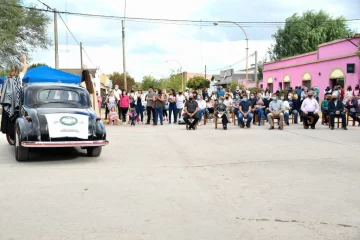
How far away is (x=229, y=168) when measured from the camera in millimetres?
8453

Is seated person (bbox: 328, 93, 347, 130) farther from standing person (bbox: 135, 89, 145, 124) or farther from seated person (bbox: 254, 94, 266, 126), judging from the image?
standing person (bbox: 135, 89, 145, 124)

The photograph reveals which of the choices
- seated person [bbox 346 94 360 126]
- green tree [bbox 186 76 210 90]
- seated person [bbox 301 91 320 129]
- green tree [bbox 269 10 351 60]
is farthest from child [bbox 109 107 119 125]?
green tree [bbox 186 76 210 90]

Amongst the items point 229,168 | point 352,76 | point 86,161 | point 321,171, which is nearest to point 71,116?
point 86,161

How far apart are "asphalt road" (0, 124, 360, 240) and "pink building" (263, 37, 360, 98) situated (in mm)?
21547

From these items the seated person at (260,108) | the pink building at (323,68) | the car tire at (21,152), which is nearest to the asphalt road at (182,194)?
the car tire at (21,152)

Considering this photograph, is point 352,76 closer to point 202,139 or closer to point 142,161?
point 202,139

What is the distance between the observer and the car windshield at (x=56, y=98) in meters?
9.93

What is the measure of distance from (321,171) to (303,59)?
3326 cm

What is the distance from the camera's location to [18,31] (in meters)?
36.9

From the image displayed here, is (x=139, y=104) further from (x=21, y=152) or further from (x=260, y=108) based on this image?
(x=21, y=152)

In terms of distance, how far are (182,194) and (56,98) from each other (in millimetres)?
5078

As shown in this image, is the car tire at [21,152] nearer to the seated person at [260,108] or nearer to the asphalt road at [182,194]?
the asphalt road at [182,194]

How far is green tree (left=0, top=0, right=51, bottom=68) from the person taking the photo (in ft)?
113

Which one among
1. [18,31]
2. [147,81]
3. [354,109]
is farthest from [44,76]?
[147,81]
